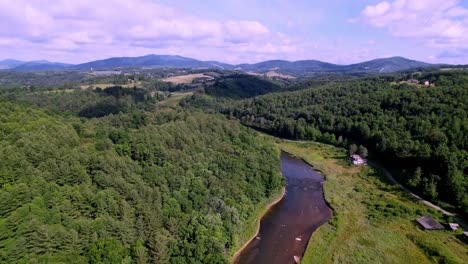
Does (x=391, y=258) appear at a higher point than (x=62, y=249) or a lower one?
lower

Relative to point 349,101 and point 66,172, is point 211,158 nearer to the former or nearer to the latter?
point 66,172

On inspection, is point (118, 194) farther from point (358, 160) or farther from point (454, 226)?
point (358, 160)

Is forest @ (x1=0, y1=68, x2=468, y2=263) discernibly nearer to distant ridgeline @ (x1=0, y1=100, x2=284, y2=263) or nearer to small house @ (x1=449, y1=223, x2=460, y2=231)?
distant ridgeline @ (x1=0, y1=100, x2=284, y2=263)

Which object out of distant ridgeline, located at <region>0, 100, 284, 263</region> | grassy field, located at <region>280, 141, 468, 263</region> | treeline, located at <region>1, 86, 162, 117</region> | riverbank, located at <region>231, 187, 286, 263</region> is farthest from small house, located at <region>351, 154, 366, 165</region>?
treeline, located at <region>1, 86, 162, 117</region>

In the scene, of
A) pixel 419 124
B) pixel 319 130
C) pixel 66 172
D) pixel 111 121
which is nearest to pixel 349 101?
pixel 319 130

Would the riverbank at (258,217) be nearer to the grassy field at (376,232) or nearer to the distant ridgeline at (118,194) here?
the distant ridgeline at (118,194)
